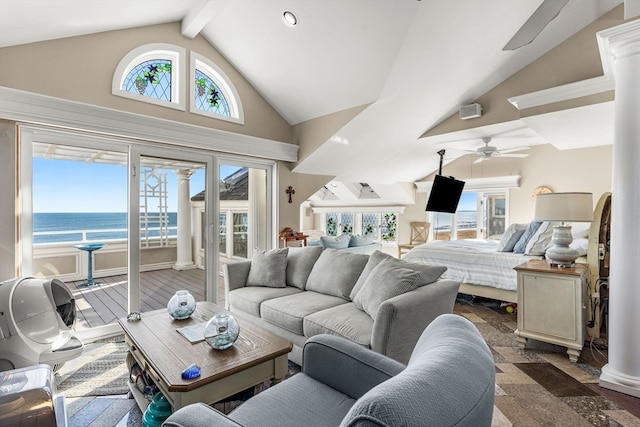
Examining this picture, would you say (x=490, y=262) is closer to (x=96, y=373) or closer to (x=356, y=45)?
(x=356, y=45)

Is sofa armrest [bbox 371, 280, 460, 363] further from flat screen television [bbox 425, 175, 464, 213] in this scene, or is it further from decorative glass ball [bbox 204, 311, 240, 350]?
flat screen television [bbox 425, 175, 464, 213]

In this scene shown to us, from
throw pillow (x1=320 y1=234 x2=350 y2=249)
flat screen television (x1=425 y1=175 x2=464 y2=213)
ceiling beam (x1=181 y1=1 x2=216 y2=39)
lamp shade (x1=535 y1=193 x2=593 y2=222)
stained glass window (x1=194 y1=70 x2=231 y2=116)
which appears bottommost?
throw pillow (x1=320 y1=234 x2=350 y2=249)

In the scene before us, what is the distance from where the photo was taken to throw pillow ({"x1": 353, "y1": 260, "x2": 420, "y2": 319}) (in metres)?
2.36

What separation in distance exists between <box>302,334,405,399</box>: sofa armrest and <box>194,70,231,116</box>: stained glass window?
3383 millimetres

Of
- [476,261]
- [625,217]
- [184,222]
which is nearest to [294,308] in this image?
[184,222]

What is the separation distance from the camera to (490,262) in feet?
13.4

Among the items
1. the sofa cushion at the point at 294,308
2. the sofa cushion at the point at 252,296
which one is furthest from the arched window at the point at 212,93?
the sofa cushion at the point at 294,308

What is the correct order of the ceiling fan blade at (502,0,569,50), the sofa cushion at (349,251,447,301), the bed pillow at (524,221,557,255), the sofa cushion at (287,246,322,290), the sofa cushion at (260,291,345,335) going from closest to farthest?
1. the ceiling fan blade at (502,0,569,50)
2. the sofa cushion at (349,251,447,301)
3. the sofa cushion at (260,291,345,335)
4. the sofa cushion at (287,246,322,290)
5. the bed pillow at (524,221,557,255)

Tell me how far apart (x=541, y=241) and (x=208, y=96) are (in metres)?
4.33

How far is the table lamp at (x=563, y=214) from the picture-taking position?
9.47ft

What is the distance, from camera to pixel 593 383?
2.44 m

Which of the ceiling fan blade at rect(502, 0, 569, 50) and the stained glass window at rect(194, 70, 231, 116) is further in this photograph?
the stained glass window at rect(194, 70, 231, 116)

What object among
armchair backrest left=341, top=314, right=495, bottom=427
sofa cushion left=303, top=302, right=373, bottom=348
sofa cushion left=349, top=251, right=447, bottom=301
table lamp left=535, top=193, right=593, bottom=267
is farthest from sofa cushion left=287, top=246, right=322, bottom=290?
armchair backrest left=341, top=314, right=495, bottom=427

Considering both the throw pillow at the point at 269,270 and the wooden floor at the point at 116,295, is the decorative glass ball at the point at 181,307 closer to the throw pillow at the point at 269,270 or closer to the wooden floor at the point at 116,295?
the throw pillow at the point at 269,270
